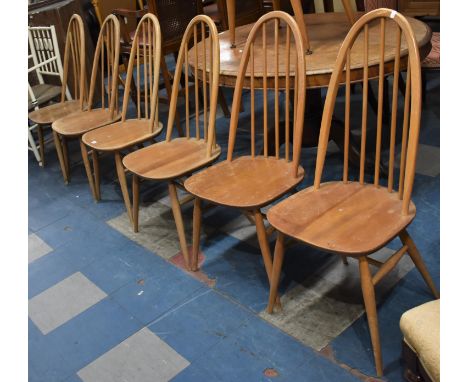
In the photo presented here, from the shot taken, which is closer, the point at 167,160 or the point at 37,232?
the point at 167,160

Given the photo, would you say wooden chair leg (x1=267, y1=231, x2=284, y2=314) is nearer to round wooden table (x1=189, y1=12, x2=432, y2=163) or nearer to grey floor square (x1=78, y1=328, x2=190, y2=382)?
grey floor square (x1=78, y1=328, x2=190, y2=382)

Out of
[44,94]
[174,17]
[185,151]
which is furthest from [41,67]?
[185,151]

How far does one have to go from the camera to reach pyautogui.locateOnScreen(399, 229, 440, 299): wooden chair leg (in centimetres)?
161

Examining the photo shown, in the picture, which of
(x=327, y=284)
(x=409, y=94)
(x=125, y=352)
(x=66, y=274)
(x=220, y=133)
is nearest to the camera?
(x=409, y=94)

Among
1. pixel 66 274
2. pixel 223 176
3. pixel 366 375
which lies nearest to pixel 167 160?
pixel 223 176

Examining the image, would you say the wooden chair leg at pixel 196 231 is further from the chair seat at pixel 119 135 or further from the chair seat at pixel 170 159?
the chair seat at pixel 119 135

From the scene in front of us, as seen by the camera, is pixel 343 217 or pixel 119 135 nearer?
pixel 343 217

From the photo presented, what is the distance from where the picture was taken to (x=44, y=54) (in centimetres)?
361

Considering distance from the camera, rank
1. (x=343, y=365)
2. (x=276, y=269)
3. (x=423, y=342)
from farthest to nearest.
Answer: (x=276, y=269), (x=343, y=365), (x=423, y=342)

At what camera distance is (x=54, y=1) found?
423 cm

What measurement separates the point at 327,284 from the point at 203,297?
1.60 ft

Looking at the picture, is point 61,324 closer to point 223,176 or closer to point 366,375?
point 223,176

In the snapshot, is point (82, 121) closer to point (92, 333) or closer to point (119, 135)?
point (119, 135)

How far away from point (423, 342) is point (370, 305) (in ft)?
1.01
